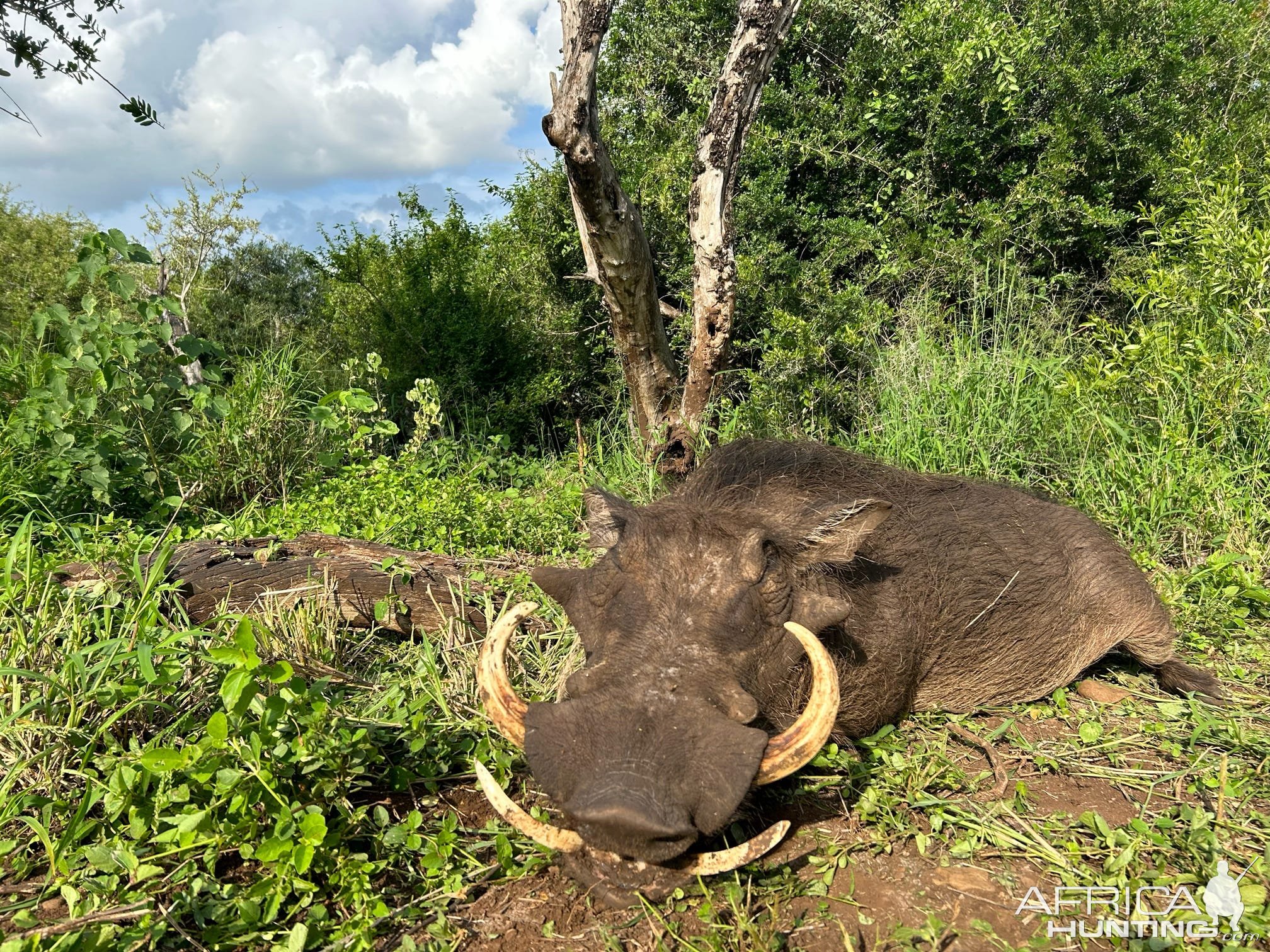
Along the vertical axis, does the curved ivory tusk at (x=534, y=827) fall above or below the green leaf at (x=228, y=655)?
below

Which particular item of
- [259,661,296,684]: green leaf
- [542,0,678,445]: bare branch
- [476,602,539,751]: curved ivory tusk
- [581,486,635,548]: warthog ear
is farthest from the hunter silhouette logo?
[542,0,678,445]: bare branch

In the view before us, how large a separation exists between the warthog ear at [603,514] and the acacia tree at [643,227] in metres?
2.19

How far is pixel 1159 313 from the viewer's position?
16.3 ft

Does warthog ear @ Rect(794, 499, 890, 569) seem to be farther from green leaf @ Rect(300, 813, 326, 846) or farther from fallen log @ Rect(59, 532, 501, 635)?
green leaf @ Rect(300, 813, 326, 846)

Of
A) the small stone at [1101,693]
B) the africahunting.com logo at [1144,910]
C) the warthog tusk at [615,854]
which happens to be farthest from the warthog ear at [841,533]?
the small stone at [1101,693]

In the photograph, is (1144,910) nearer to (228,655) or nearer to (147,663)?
(228,655)

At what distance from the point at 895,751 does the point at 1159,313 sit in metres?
3.86

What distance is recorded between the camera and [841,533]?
2645 mm

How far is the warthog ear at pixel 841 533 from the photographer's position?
2625 mm

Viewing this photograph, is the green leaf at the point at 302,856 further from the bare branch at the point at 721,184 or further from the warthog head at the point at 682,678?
the bare branch at the point at 721,184

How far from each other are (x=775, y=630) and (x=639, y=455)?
3433 millimetres

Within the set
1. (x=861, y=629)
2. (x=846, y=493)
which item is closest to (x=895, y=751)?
(x=861, y=629)

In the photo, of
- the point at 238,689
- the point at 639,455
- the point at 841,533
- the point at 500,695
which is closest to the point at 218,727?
the point at 238,689

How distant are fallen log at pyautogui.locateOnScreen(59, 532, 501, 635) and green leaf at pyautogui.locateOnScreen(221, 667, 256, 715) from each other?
1153 millimetres
